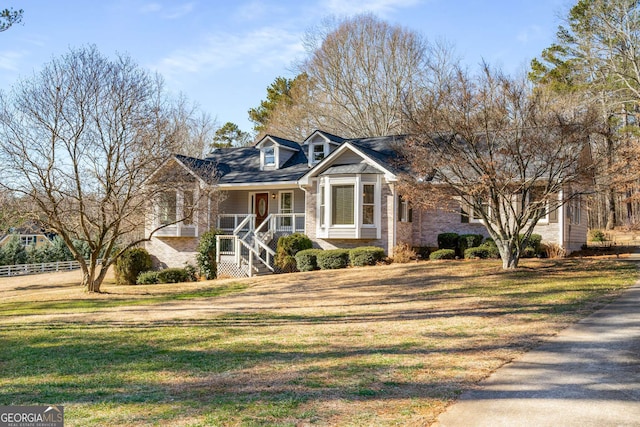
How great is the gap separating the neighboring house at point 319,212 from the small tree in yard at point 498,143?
3.97 meters

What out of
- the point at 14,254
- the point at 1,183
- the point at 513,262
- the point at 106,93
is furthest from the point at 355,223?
the point at 14,254

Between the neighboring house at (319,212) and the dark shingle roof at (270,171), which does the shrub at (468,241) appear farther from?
the dark shingle roof at (270,171)

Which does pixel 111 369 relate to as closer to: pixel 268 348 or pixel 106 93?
pixel 268 348

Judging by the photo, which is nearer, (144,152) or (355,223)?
(144,152)

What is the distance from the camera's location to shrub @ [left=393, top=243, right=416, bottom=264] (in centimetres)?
2150

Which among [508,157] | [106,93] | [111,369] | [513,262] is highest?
[106,93]

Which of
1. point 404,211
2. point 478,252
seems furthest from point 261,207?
point 478,252

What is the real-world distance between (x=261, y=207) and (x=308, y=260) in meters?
7.21

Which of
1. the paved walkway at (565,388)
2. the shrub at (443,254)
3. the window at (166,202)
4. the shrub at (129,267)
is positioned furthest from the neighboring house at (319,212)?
the paved walkway at (565,388)

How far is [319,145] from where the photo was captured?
27453 millimetres

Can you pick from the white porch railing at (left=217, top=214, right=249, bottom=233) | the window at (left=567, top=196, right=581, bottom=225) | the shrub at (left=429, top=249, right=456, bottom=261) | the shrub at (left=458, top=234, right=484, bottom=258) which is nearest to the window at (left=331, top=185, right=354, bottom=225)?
the shrub at (left=429, top=249, right=456, bottom=261)

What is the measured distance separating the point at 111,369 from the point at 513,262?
13.5 meters

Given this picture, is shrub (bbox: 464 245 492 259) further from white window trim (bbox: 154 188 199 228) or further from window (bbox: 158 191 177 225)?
window (bbox: 158 191 177 225)

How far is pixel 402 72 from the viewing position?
38625mm
